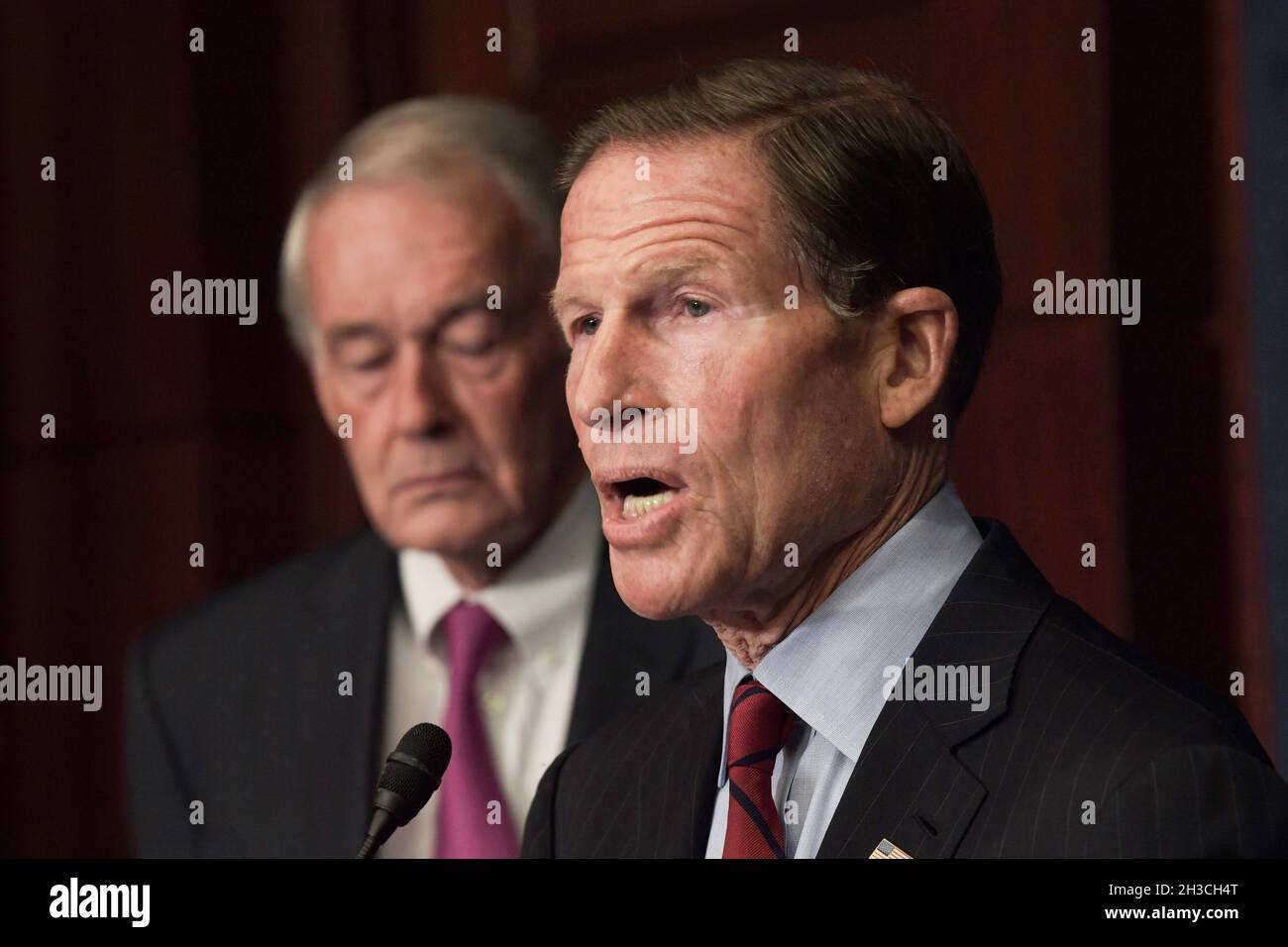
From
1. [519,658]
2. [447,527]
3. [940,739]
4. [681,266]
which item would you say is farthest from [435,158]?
[940,739]

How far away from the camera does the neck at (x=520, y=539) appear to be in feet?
6.44

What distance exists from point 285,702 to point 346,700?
0.10m

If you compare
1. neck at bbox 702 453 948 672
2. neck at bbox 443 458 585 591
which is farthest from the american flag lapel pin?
neck at bbox 443 458 585 591

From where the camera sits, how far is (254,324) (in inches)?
90.1

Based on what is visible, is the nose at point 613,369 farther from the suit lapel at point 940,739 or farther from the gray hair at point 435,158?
the gray hair at point 435,158

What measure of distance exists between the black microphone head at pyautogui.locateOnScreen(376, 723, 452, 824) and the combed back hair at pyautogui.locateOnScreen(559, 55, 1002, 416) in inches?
19.3

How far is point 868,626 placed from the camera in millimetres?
1340

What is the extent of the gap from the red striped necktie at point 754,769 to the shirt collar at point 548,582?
0.63 metres

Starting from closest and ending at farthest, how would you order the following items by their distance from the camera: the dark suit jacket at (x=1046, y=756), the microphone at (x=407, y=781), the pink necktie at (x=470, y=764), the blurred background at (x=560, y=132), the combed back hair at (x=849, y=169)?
the dark suit jacket at (x=1046, y=756) < the microphone at (x=407, y=781) < the combed back hair at (x=849, y=169) < the blurred background at (x=560, y=132) < the pink necktie at (x=470, y=764)

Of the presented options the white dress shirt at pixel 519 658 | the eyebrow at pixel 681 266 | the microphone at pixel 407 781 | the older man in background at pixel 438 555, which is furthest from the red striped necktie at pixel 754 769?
the white dress shirt at pixel 519 658

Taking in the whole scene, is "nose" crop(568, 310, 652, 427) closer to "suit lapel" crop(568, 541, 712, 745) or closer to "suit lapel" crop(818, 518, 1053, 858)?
"suit lapel" crop(818, 518, 1053, 858)

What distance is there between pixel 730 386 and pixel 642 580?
18 centimetres

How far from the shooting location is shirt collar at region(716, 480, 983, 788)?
132cm
